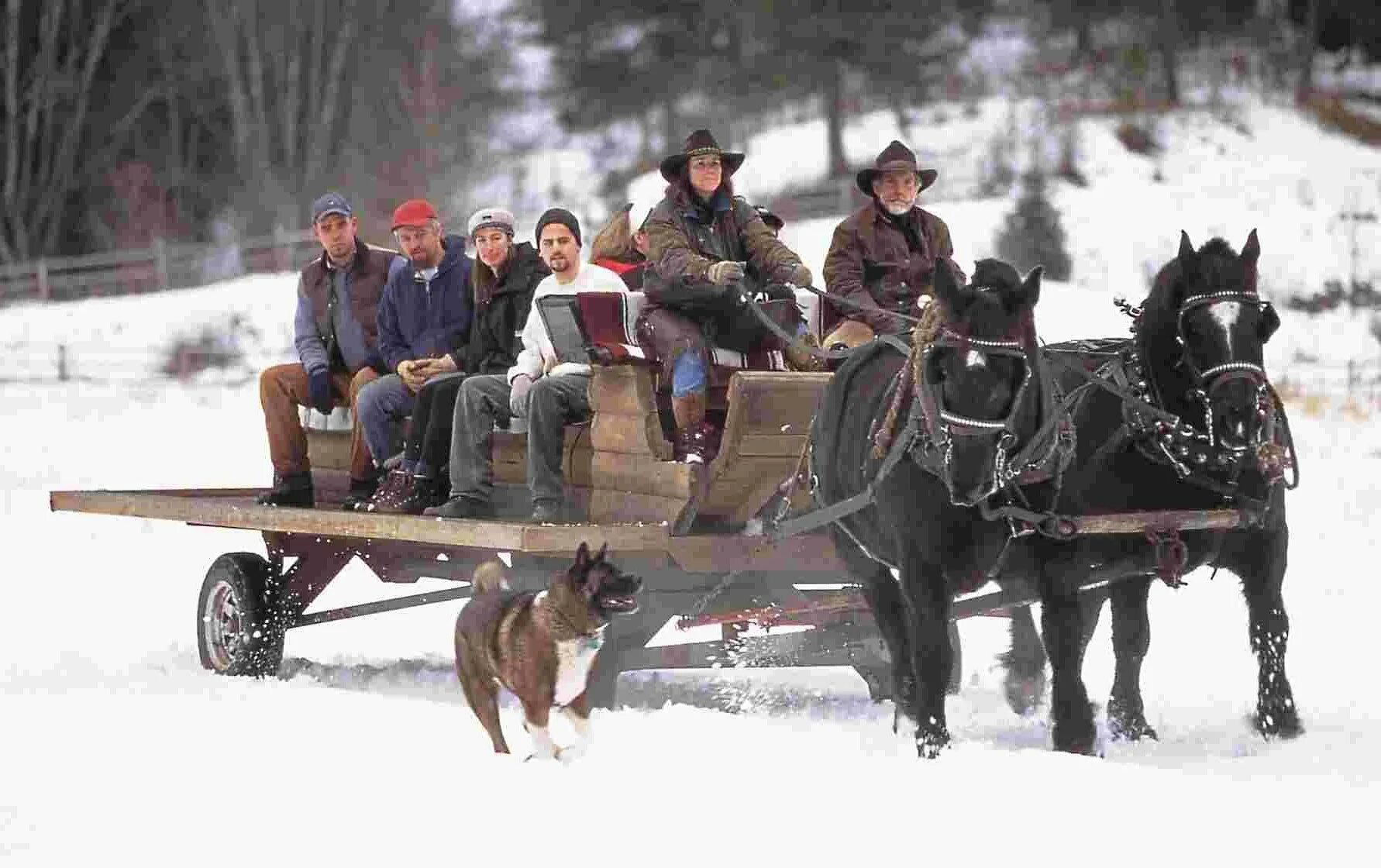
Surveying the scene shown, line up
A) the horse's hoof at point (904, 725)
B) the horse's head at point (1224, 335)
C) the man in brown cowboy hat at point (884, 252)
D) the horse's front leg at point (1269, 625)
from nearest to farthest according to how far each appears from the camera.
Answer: the horse's head at point (1224, 335), the horse's front leg at point (1269, 625), the horse's hoof at point (904, 725), the man in brown cowboy hat at point (884, 252)

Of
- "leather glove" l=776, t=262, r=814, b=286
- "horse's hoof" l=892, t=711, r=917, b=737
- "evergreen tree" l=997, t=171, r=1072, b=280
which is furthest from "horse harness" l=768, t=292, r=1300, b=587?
"evergreen tree" l=997, t=171, r=1072, b=280

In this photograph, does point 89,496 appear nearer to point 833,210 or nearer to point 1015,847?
point 1015,847

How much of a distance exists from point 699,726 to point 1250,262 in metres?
2.26

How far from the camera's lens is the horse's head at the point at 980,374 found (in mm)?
6559

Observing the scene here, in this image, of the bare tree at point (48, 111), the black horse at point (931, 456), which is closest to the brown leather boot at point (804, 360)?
the black horse at point (931, 456)

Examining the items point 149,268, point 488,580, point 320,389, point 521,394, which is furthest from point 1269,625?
point 149,268

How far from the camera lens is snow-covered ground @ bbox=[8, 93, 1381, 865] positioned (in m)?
5.78

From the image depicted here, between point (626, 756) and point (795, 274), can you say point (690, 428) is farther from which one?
point (626, 756)

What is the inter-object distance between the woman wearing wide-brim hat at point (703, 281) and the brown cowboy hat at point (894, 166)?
1.47 ft

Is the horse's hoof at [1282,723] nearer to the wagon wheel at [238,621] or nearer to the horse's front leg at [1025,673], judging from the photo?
the horse's front leg at [1025,673]

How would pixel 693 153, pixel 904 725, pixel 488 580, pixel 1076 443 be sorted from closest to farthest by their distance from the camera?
pixel 1076 443
pixel 904 725
pixel 488 580
pixel 693 153

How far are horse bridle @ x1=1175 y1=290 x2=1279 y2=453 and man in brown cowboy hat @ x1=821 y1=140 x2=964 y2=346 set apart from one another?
1794mm

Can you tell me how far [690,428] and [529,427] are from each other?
659mm

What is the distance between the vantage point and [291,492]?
383 inches
